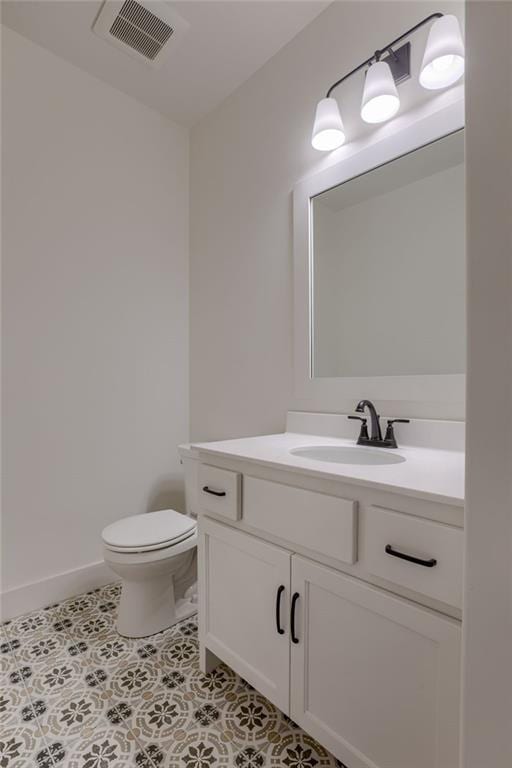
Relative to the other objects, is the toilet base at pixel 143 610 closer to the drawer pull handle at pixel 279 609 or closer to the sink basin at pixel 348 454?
the drawer pull handle at pixel 279 609

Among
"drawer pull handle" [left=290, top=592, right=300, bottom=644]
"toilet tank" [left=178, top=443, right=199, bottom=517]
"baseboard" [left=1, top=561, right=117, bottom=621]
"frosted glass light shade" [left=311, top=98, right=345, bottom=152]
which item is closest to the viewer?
"drawer pull handle" [left=290, top=592, right=300, bottom=644]

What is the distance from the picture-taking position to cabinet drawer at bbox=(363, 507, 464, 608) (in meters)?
0.69

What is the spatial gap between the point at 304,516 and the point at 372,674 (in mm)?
353

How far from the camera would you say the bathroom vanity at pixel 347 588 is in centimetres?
72

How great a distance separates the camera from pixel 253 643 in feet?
3.63

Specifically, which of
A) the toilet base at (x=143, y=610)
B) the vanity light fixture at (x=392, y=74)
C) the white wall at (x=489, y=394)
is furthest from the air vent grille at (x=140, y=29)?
the toilet base at (x=143, y=610)

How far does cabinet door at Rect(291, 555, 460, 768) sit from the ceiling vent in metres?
2.13

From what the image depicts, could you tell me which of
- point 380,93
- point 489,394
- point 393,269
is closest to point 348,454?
point 393,269

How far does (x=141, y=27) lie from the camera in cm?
161

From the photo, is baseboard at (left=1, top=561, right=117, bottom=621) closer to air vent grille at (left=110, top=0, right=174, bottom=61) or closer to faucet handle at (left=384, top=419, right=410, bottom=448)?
faucet handle at (left=384, top=419, right=410, bottom=448)

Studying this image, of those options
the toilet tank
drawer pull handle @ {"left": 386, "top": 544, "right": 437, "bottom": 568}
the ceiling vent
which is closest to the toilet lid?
the toilet tank

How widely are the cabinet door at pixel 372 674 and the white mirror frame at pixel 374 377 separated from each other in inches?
25.1

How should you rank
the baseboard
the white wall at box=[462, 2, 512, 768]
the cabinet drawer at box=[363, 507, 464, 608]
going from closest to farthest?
1. the white wall at box=[462, 2, 512, 768]
2. the cabinet drawer at box=[363, 507, 464, 608]
3. the baseboard

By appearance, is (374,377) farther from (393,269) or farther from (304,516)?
(304,516)
